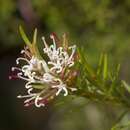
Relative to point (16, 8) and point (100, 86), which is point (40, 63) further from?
point (16, 8)

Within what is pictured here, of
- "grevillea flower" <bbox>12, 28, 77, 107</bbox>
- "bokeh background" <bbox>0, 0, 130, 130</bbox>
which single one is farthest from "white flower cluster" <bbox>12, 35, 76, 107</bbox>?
"bokeh background" <bbox>0, 0, 130, 130</bbox>

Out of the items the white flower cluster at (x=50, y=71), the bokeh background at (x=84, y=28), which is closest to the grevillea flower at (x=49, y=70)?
the white flower cluster at (x=50, y=71)

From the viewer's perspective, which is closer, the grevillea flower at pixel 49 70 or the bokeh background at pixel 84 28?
the grevillea flower at pixel 49 70

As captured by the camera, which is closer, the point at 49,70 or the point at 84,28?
the point at 49,70

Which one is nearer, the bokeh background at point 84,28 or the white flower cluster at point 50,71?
the white flower cluster at point 50,71

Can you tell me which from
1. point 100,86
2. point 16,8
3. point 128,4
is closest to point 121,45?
point 128,4

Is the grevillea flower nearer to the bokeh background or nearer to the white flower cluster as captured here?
the white flower cluster

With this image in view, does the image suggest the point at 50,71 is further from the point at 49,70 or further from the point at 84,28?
the point at 84,28

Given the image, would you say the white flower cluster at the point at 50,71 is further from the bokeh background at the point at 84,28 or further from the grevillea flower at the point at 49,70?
the bokeh background at the point at 84,28

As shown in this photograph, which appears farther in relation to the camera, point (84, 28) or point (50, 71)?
point (84, 28)

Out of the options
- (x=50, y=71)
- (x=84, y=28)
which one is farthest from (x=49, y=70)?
(x=84, y=28)

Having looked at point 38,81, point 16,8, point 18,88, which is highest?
point 16,8
